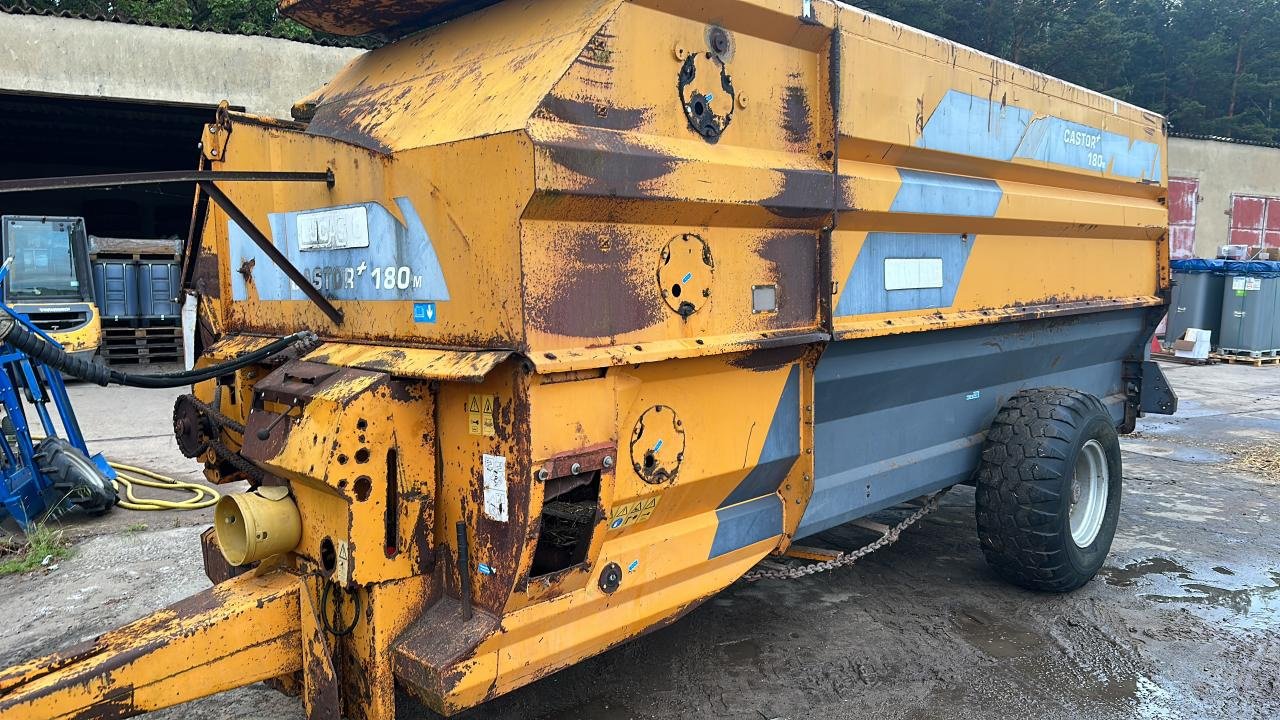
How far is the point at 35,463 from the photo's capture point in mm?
5277

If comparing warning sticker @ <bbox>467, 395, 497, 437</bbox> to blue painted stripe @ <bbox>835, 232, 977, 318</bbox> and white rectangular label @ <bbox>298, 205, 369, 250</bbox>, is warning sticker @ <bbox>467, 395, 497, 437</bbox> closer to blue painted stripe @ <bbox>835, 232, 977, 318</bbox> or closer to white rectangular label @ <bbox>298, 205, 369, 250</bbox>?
white rectangular label @ <bbox>298, 205, 369, 250</bbox>

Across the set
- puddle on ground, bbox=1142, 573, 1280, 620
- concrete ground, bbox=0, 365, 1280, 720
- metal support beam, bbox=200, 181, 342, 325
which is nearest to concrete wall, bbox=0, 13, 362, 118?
concrete ground, bbox=0, 365, 1280, 720

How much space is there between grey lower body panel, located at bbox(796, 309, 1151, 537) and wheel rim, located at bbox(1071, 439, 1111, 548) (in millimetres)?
474

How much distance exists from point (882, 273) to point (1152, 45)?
35.0 m

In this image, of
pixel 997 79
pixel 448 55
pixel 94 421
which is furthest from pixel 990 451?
pixel 94 421

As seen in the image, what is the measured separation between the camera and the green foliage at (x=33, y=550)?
15.1 ft

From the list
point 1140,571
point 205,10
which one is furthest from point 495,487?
point 205,10

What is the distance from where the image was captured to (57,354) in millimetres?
3408

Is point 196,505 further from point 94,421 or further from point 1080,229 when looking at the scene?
point 1080,229

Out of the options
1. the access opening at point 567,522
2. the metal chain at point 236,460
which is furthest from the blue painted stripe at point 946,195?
the metal chain at point 236,460

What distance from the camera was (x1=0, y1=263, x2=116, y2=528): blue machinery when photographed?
16.8 feet

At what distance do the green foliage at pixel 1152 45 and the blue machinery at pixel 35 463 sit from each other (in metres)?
23.9

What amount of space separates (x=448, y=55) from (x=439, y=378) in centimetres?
126

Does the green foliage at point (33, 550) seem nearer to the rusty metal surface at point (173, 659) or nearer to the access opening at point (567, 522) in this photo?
the rusty metal surface at point (173, 659)
